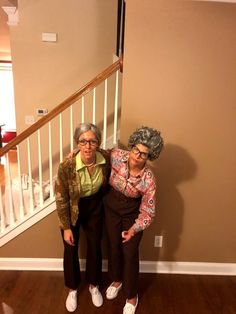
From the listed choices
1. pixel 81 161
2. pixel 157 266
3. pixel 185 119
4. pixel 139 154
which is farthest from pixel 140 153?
pixel 157 266

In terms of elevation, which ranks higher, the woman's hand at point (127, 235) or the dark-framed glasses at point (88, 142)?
the dark-framed glasses at point (88, 142)

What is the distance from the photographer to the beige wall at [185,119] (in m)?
→ 1.69

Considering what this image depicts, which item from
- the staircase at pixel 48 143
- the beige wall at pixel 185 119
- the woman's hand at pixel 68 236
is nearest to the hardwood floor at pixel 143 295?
the beige wall at pixel 185 119

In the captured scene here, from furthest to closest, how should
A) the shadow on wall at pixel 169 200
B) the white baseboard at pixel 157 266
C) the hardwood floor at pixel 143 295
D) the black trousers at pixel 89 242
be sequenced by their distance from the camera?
the white baseboard at pixel 157 266 < the shadow on wall at pixel 169 200 < the hardwood floor at pixel 143 295 < the black trousers at pixel 89 242

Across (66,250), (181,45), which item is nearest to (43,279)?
(66,250)

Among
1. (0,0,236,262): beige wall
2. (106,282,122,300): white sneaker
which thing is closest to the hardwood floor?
(106,282,122,300): white sneaker

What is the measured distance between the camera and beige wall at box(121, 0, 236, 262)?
1.69 metres

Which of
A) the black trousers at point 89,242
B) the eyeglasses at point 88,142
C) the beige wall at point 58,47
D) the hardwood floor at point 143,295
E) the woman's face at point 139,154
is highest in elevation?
the beige wall at point 58,47

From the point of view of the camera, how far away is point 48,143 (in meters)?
3.04

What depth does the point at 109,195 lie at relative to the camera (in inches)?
66.0

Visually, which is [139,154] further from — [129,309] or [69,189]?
[129,309]

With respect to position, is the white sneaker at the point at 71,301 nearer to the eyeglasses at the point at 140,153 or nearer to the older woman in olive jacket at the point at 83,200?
the older woman in olive jacket at the point at 83,200

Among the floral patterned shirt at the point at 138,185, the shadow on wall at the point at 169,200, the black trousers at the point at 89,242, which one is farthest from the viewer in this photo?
the shadow on wall at the point at 169,200

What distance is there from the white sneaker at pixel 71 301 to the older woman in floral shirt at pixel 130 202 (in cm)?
35
